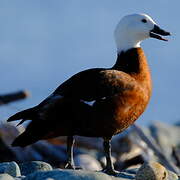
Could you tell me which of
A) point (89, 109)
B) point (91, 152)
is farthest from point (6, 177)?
point (91, 152)

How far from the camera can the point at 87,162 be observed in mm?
19734

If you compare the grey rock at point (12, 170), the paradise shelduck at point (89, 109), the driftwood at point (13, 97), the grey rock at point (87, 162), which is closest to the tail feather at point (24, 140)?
the paradise shelduck at point (89, 109)

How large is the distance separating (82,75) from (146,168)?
193cm

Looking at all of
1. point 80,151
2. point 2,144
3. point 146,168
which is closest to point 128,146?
point 80,151

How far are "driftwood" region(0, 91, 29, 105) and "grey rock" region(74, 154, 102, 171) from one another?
6.02 ft

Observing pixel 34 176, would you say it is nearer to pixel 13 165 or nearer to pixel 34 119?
pixel 13 165

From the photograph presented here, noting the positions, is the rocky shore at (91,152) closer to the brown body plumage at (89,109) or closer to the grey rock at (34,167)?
the brown body plumage at (89,109)

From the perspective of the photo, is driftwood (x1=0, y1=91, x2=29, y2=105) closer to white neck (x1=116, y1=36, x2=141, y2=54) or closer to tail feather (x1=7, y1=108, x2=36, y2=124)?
white neck (x1=116, y1=36, x2=141, y2=54)

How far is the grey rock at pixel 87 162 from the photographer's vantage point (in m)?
19.4

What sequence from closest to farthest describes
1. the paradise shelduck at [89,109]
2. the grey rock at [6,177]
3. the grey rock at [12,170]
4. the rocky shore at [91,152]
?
the grey rock at [6,177] → the grey rock at [12,170] → the paradise shelduck at [89,109] → the rocky shore at [91,152]

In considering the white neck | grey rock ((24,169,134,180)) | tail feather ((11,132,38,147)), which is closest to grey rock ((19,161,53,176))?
tail feather ((11,132,38,147))

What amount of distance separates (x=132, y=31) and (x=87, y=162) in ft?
21.3

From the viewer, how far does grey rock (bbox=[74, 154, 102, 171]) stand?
63.7 feet

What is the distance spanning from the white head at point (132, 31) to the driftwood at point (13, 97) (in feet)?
16.6
